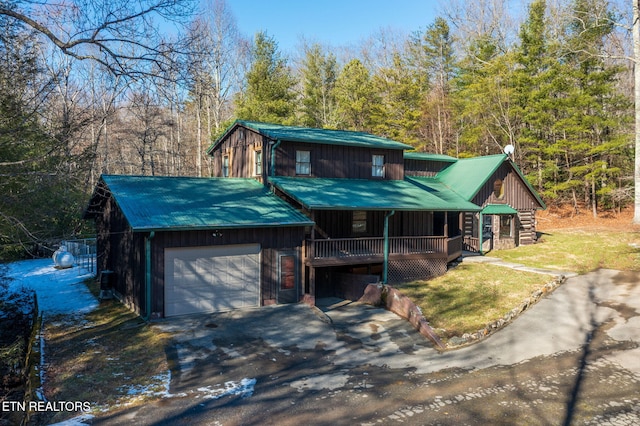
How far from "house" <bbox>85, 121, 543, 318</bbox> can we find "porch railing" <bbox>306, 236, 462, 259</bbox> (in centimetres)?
5

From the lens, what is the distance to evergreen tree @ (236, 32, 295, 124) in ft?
120

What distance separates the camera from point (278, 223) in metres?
15.5

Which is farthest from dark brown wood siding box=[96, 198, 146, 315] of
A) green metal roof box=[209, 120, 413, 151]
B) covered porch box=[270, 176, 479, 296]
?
green metal roof box=[209, 120, 413, 151]

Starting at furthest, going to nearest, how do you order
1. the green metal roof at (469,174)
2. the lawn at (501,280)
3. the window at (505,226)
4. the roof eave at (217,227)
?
1. the window at (505,226)
2. the green metal roof at (469,174)
3. the lawn at (501,280)
4. the roof eave at (217,227)

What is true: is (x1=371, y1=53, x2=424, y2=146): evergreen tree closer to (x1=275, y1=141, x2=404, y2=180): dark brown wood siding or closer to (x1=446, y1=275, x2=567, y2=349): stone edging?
(x1=275, y1=141, x2=404, y2=180): dark brown wood siding

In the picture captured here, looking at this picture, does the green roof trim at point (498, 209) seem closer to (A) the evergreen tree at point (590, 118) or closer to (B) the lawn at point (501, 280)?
(B) the lawn at point (501, 280)

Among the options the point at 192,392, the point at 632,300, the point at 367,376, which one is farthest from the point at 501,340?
the point at 192,392

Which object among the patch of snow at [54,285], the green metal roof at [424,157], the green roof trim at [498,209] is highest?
the green metal roof at [424,157]

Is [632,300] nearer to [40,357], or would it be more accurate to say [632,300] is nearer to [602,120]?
[40,357]

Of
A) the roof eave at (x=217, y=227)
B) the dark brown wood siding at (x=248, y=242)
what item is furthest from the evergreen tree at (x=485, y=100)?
the dark brown wood siding at (x=248, y=242)

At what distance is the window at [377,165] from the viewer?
21719mm

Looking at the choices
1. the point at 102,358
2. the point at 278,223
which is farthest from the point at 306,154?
the point at 102,358

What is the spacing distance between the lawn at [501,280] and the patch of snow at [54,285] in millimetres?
12589

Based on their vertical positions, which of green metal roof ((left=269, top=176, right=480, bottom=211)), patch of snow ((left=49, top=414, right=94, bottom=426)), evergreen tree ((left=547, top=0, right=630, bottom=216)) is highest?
evergreen tree ((left=547, top=0, right=630, bottom=216))
